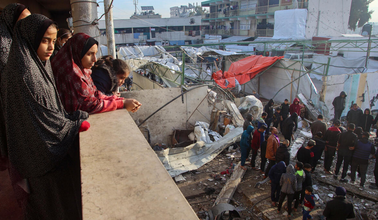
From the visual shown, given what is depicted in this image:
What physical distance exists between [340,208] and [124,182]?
371 cm

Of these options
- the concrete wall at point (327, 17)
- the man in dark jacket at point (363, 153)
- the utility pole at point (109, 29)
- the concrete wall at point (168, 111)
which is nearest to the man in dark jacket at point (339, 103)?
the man in dark jacket at point (363, 153)

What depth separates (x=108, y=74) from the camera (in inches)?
97.7

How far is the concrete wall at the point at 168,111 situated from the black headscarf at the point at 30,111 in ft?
16.7

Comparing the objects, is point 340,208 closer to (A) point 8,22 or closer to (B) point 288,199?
(B) point 288,199

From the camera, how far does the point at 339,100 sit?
870 centimetres

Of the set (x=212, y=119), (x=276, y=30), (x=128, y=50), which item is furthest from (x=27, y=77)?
(x=276, y=30)

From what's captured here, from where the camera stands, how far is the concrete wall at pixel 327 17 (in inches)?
818

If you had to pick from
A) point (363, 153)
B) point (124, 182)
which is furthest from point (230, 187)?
point (124, 182)

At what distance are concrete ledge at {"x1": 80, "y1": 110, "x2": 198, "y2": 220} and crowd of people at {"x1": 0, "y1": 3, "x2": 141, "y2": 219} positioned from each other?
0.59 ft

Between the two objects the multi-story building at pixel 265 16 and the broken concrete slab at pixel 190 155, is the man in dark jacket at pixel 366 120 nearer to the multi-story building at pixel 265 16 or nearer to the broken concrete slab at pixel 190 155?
the broken concrete slab at pixel 190 155

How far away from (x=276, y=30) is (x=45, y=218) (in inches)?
945

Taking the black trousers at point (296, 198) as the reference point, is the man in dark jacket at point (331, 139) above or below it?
above

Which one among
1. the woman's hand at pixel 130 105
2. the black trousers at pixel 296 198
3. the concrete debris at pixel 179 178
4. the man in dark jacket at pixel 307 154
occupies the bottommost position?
the concrete debris at pixel 179 178

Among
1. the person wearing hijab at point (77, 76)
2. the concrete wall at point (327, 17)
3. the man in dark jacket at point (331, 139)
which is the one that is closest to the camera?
the person wearing hijab at point (77, 76)
